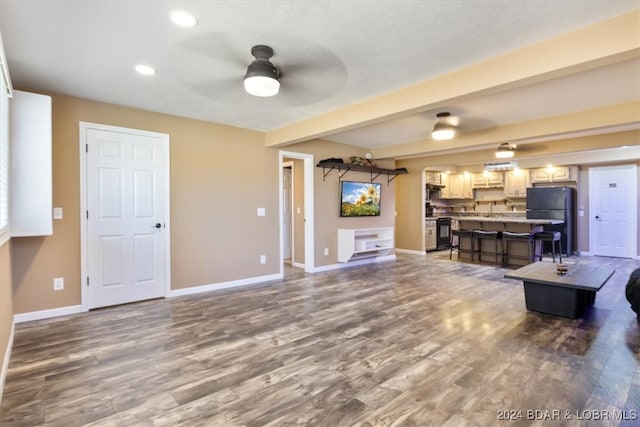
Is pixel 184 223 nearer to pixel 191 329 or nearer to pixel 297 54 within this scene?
pixel 191 329

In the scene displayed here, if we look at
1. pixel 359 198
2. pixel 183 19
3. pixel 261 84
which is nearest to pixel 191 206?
pixel 261 84

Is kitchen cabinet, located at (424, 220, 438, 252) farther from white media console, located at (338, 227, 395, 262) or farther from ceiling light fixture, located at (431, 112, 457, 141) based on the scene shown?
ceiling light fixture, located at (431, 112, 457, 141)

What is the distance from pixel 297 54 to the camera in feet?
8.58

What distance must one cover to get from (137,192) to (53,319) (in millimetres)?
1640

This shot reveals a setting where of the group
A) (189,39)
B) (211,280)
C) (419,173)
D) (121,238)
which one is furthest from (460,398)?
(419,173)

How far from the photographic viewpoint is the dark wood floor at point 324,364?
193 centimetres

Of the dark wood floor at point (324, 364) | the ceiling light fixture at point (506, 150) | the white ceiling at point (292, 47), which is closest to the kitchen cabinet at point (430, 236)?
the ceiling light fixture at point (506, 150)

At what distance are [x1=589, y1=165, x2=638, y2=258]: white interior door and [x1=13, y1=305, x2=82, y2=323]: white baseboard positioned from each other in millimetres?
10387

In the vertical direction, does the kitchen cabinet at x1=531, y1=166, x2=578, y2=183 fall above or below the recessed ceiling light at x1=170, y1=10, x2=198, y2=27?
below

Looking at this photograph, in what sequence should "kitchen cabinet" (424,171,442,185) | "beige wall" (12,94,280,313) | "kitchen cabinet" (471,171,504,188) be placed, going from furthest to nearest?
"kitchen cabinet" (471,171,504,188)
"kitchen cabinet" (424,171,442,185)
"beige wall" (12,94,280,313)

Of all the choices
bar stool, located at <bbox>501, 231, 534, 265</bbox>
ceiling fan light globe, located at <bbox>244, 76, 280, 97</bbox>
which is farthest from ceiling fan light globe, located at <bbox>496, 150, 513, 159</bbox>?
ceiling fan light globe, located at <bbox>244, 76, 280, 97</bbox>

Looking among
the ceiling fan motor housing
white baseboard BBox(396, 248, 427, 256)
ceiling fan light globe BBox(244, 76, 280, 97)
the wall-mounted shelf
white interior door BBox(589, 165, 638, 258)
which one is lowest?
white baseboard BBox(396, 248, 427, 256)

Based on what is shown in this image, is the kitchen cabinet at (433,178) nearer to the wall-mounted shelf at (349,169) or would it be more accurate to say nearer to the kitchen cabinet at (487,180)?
the kitchen cabinet at (487,180)

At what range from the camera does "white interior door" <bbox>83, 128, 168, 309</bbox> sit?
3820 millimetres
